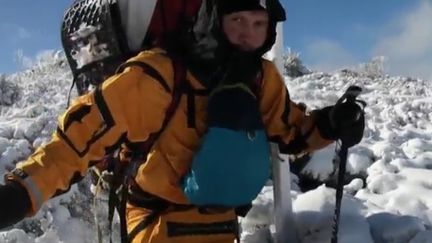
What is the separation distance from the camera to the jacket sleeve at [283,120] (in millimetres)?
3428

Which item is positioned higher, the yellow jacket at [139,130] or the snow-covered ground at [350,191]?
the yellow jacket at [139,130]

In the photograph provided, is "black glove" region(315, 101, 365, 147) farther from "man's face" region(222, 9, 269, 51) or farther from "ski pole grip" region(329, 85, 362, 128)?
"man's face" region(222, 9, 269, 51)

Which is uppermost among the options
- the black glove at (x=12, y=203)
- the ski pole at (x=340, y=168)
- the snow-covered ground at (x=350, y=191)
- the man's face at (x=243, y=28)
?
the man's face at (x=243, y=28)

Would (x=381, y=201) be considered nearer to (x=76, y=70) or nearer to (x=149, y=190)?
(x=149, y=190)

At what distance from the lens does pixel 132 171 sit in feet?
10.2

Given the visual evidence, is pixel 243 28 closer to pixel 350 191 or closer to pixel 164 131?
pixel 164 131

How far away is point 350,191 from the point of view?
4.79m

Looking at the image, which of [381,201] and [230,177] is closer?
[230,177]

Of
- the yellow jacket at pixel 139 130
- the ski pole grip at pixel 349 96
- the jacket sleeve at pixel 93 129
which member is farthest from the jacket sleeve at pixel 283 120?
the jacket sleeve at pixel 93 129

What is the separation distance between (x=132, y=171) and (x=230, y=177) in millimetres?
434

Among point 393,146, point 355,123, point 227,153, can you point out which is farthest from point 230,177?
point 393,146

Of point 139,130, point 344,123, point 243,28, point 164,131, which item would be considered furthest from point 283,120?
point 139,130

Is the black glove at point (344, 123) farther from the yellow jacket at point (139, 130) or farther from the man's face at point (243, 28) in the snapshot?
the man's face at point (243, 28)

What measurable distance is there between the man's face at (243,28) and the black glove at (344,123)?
1.66 feet
